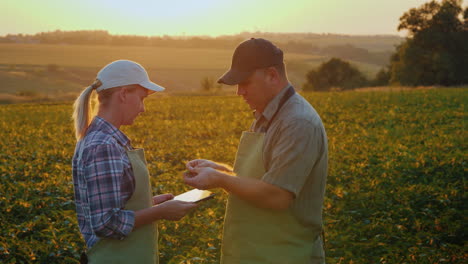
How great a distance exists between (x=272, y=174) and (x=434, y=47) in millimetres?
52278

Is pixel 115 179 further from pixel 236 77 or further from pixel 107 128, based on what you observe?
pixel 236 77

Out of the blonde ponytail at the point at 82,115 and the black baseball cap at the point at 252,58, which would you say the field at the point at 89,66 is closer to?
the blonde ponytail at the point at 82,115

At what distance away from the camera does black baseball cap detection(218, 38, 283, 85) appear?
2.79 meters

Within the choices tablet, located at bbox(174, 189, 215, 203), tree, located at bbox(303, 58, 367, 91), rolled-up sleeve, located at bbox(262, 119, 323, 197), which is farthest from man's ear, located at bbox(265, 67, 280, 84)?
tree, located at bbox(303, 58, 367, 91)

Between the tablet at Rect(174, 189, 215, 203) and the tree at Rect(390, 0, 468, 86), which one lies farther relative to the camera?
the tree at Rect(390, 0, 468, 86)

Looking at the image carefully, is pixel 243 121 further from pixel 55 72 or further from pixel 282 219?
pixel 55 72

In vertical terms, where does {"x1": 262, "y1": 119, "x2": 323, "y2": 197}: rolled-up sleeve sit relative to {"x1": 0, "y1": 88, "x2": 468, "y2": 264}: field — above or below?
above

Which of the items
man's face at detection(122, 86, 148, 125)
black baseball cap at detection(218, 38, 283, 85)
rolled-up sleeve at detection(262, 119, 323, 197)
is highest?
black baseball cap at detection(218, 38, 283, 85)

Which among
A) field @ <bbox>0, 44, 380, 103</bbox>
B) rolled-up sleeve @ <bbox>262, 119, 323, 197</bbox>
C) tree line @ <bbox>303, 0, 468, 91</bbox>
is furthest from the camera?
field @ <bbox>0, 44, 380, 103</bbox>

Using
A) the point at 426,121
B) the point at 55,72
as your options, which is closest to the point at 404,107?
the point at 426,121

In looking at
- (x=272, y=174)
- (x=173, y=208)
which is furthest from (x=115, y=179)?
(x=272, y=174)

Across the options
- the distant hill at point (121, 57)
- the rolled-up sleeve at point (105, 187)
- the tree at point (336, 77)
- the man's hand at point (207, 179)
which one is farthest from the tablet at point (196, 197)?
the tree at point (336, 77)

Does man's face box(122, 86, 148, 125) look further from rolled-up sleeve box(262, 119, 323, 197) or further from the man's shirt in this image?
rolled-up sleeve box(262, 119, 323, 197)

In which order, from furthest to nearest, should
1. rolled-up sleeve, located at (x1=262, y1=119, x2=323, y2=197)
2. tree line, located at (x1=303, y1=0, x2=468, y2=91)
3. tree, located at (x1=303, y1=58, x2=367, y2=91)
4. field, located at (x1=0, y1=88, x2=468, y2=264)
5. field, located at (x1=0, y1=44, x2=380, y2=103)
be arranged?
field, located at (x1=0, y1=44, x2=380, y2=103) < tree, located at (x1=303, y1=58, x2=367, y2=91) < tree line, located at (x1=303, y1=0, x2=468, y2=91) < field, located at (x1=0, y1=88, x2=468, y2=264) < rolled-up sleeve, located at (x1=262, y1=119, x2=323, y2=197)
